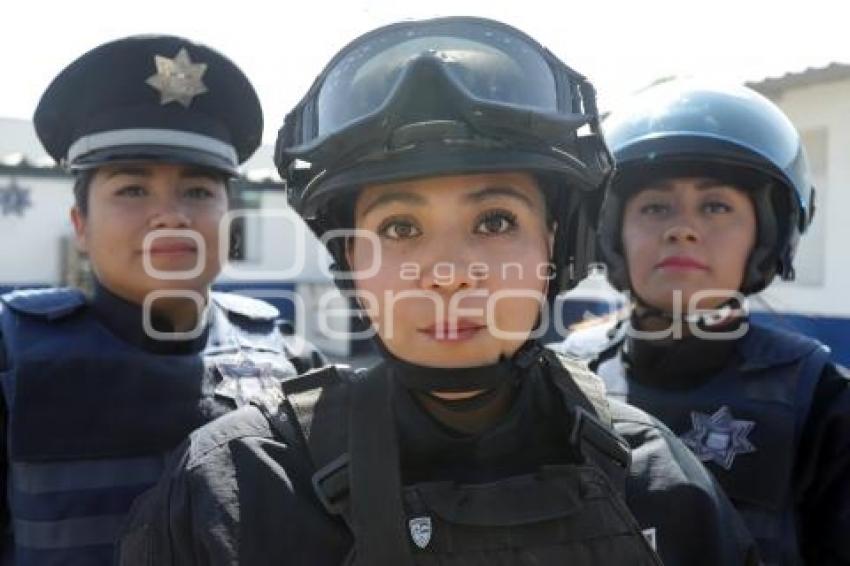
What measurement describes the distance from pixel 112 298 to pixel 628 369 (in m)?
1.54

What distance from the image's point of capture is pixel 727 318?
7.70 ft

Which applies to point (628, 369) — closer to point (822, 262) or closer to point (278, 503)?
point (278, 503)

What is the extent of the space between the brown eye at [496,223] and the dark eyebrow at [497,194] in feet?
0.11

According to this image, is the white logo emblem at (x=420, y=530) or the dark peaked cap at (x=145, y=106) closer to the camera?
the white logo emblem at (x=420, y=530)

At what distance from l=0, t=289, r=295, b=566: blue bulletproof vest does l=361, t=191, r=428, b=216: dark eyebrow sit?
2.40ft

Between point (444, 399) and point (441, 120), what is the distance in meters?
0.51

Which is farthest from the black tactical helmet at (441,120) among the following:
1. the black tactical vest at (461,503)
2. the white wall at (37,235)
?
the white wall at (37,235)

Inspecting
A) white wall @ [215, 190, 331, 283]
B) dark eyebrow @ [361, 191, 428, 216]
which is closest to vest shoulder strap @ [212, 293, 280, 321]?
dark eyebrow @ [361, 191, 428, 216]

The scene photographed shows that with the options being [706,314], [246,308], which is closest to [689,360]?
[706,314]

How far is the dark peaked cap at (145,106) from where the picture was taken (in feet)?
7.45

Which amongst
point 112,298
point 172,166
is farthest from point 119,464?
point 172,166

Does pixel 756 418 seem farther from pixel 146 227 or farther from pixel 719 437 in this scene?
pixel 146 227

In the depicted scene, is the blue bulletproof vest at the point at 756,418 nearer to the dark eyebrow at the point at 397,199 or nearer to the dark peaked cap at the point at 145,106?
the dark eyebrow at the point at 397,199

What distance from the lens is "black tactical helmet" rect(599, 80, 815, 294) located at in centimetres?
232
